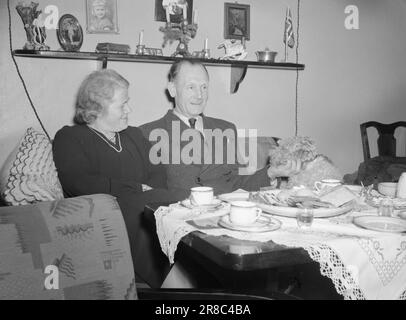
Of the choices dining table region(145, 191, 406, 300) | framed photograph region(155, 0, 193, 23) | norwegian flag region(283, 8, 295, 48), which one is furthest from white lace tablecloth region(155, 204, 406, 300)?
norwegian flag region(283, 8, 295, 48)

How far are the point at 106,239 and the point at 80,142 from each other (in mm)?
1466

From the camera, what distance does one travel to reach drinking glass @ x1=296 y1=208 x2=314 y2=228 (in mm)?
1259

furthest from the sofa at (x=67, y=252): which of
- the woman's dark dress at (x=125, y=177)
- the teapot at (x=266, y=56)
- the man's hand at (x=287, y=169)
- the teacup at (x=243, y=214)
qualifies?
the teapot at (x=266, y=56)

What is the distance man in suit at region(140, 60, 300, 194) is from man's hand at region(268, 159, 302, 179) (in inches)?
20.3

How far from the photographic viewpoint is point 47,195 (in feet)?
6.89

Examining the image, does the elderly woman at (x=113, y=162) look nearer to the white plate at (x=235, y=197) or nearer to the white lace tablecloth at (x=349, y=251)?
the white plate at (x=235, y=197)

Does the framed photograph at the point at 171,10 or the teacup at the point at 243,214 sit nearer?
the teacup at the point at 243,214

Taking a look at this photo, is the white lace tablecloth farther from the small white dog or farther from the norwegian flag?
the norwegian flag

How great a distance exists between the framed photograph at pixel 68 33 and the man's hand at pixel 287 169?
1.77 m

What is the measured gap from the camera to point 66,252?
0.94 m

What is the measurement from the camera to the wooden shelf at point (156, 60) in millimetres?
2823

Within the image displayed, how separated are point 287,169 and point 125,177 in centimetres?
97

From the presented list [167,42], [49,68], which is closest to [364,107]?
[167,42]
